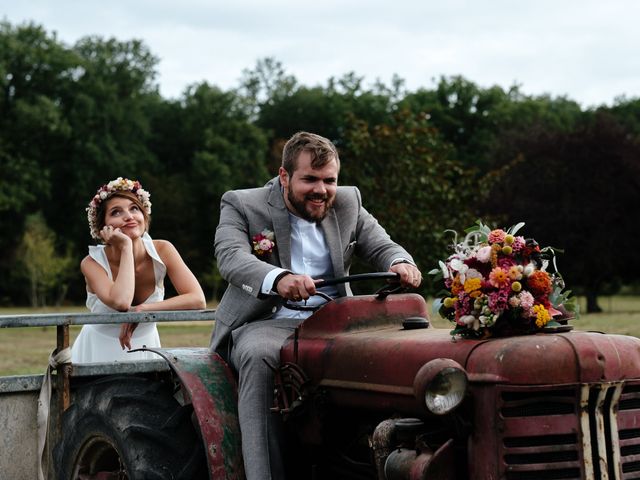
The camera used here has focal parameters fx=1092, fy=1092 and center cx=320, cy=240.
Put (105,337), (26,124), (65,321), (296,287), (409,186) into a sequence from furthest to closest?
(26,124), (409,186), (105,337), (65,321), (296,287)

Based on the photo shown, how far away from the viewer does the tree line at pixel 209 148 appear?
47.7 metres

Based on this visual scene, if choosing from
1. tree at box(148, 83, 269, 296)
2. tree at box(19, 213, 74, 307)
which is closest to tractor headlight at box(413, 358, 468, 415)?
tree at box(19, 213, 74, 307)

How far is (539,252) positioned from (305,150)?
53.0 inches

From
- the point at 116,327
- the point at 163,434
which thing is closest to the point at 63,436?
the point at 163,434

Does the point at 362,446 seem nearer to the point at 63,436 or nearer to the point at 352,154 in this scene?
the point at 63,436

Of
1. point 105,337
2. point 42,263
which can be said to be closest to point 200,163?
point 42,263

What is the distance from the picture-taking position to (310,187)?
543 centimetres

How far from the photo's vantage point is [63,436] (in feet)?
19.1

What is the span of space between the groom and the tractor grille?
4.11ft

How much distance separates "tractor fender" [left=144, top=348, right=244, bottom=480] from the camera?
504cm

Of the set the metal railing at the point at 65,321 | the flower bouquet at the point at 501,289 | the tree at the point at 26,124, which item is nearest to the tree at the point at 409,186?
the metal railing at the point at 65,321

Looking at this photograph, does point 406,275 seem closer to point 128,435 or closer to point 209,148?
point 128,435

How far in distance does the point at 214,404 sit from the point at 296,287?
0.72 meters

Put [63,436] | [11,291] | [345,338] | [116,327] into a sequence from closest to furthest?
[345,338], [63,436], [116,327], [11,291]
